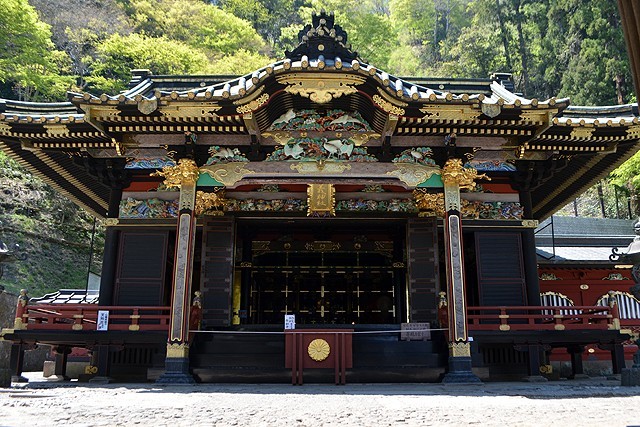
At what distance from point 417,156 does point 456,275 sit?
8.40 ft

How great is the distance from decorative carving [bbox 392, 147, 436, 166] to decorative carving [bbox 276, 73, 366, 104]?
68.3 inches

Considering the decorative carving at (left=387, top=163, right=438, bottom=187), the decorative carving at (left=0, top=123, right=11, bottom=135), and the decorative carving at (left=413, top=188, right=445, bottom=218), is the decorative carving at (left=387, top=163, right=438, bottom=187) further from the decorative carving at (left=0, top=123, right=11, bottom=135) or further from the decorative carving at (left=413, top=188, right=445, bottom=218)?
the decorative carving at (left=0, top=123, right=11, bottom=135)

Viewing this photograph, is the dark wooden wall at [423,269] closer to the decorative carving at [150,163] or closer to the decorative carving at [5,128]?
the decorative carving at [150,163]

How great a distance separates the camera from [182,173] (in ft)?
36.8

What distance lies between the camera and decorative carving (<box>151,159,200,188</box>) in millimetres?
11219

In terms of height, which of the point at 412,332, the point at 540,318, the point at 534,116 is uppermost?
the point at 534,116

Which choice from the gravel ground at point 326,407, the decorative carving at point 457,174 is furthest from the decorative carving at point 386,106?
the gravel ground at point 326,407

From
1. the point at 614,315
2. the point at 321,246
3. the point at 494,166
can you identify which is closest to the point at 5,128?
the point at 321,246

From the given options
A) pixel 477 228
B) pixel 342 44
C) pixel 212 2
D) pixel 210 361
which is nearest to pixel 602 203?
pixel 477 228

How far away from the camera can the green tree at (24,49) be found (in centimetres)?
2684

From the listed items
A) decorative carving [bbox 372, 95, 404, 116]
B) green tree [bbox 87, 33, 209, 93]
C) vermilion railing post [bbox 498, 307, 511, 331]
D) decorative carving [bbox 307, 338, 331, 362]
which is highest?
green tree [bbox 87, 33, 209, 93]

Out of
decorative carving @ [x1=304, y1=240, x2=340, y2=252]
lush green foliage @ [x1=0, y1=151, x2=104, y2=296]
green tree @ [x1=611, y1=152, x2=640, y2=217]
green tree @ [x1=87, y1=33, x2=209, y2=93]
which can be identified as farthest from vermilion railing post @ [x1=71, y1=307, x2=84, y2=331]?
green tree @ [x1=87, y1=33, x2=209, y2=93]

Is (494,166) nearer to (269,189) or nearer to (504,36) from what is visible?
(269,189)

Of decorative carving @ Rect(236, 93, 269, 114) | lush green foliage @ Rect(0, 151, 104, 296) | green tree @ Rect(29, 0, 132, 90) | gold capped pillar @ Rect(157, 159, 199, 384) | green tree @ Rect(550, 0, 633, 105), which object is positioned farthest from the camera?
green tree @ Rect(29, 0, 132, 90)
